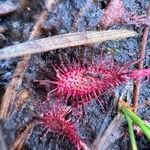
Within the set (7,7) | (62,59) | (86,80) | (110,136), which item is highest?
(7,7)

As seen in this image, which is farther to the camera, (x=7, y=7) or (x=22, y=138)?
(x=7, y=7)

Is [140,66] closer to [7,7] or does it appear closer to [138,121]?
[138,121]

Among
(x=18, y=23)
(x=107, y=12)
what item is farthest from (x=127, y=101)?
(x=18, y=23)

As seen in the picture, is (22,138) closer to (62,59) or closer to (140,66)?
(62,59)

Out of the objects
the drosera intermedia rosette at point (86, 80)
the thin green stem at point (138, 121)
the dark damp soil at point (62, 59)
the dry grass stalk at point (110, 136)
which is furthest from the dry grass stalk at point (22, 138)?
the thin green stem at point (138, 121)

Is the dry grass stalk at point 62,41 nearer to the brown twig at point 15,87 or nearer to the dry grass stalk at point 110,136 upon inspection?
the brown twig at point 15,87

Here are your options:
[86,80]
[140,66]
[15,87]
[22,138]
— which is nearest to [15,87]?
[15,87]

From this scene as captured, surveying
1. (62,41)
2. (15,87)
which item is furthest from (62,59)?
(15,87)

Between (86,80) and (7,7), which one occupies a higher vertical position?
(7,7)
